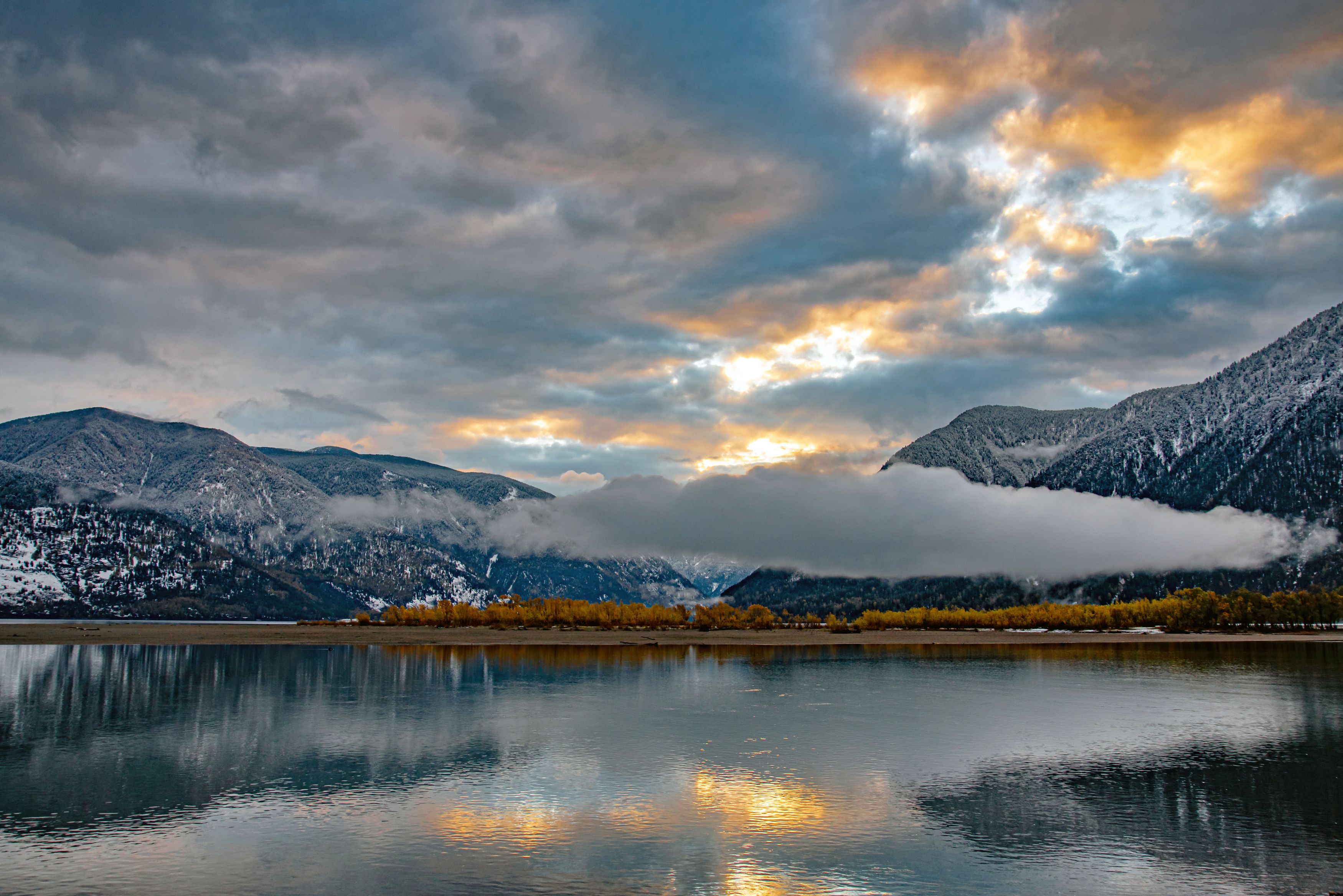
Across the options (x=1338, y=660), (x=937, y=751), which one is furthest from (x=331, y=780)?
(x=1338, y=660)

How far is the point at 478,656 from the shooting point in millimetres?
182500

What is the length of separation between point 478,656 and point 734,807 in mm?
145042

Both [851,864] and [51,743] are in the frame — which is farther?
[51,743]

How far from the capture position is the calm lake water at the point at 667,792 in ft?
116

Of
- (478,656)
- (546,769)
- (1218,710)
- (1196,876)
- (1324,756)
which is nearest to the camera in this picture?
(1196,876)

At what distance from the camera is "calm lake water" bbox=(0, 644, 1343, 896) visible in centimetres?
3538

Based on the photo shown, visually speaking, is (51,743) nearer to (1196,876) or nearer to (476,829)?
(476,829)

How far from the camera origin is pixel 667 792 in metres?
50.5

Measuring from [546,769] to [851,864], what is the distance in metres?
26.2

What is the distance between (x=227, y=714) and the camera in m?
83.4

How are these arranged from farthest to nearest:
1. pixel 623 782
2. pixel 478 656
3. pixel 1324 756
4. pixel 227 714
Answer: pixel 478 656, pixel 227 714, pixel 1324 756, pixel 623 782

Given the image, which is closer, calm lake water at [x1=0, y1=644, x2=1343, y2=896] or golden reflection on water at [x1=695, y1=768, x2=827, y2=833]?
calm lake water at [x1=0, y1=644, x2=1343, y2=896]

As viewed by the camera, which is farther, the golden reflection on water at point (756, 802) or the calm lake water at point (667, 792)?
the golden reflection on water at point (756, 802)

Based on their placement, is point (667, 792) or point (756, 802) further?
point (667, 792)
